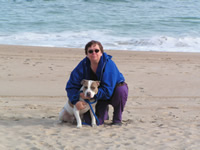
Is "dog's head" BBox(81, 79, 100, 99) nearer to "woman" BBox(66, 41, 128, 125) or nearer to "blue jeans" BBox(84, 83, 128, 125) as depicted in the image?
"woman" BBox(66, 41, 128, 125)

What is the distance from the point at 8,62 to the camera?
29.3 ft

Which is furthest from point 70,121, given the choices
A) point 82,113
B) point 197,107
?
point 197,107

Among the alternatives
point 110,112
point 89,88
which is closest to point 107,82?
point 89,88

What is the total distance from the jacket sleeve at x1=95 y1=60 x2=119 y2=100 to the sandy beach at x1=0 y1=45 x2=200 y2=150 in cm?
49

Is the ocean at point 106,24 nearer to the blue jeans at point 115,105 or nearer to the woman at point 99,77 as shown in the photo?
the blue jeans at point 115,105

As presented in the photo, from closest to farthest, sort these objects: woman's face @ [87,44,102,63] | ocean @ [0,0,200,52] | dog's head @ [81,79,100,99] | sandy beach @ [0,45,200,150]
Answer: sandy beach @ [0,45,200,150] < dog's head @ [81,79,100,99] < woman's face @ [87,44,102,63] < ocean @ [0,0,200,52]

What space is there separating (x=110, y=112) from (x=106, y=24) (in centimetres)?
1258

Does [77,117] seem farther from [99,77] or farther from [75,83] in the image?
[99,77]

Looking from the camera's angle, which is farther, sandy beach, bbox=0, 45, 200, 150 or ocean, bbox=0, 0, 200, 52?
ocean, bbox=0, 0, 200, 52

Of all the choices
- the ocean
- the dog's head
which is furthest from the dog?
the ocean

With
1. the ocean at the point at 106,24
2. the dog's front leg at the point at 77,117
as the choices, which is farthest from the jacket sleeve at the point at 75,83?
the ocean at the point at 106,24

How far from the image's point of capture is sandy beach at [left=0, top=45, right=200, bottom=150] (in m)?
3.91

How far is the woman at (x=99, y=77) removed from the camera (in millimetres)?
4285

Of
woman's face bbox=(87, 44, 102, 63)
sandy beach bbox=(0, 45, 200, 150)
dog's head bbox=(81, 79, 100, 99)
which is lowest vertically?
sandy beach bbox=(0, 45, 200, 150)
